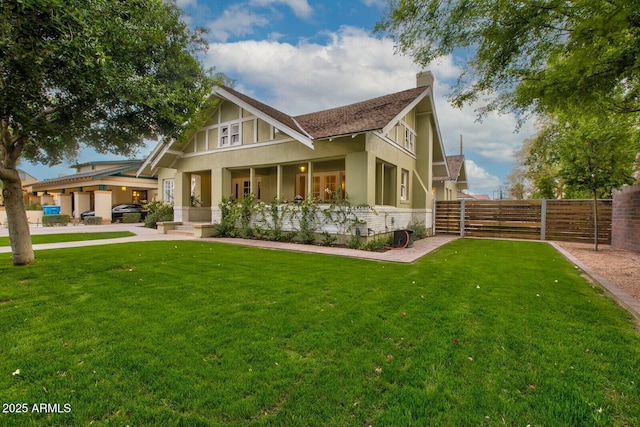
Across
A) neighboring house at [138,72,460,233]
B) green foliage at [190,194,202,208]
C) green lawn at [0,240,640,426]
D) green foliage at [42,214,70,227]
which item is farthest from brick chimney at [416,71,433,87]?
green foliage at [42,214,70,227]

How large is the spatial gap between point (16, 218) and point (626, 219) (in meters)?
18.6

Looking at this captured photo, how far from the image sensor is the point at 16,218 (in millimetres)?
6219

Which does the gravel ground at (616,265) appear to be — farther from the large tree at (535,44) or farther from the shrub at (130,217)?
the shrub at (130,217)

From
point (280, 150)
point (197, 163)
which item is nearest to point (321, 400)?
point (280, 150)

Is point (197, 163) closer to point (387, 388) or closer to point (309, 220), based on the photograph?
point (309, 220)

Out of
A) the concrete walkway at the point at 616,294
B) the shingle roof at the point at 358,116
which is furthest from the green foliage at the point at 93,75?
the concrete walkway at the point at 616,294

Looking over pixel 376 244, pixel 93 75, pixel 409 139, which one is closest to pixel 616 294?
pixel 376 244

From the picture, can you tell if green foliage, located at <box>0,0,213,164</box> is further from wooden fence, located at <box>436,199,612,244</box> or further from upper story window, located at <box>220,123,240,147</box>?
wooden fence, located at <box>436,199,612,244</box>

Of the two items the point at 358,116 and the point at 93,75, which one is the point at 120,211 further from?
the point at 93,75

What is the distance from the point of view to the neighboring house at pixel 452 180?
21481 mm

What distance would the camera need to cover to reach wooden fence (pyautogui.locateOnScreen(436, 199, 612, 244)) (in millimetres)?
12555

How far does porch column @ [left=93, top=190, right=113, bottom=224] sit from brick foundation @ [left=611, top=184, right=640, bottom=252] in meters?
29.6

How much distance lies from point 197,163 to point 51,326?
1250 centimetres

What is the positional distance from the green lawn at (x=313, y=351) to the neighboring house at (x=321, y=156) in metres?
6.05
